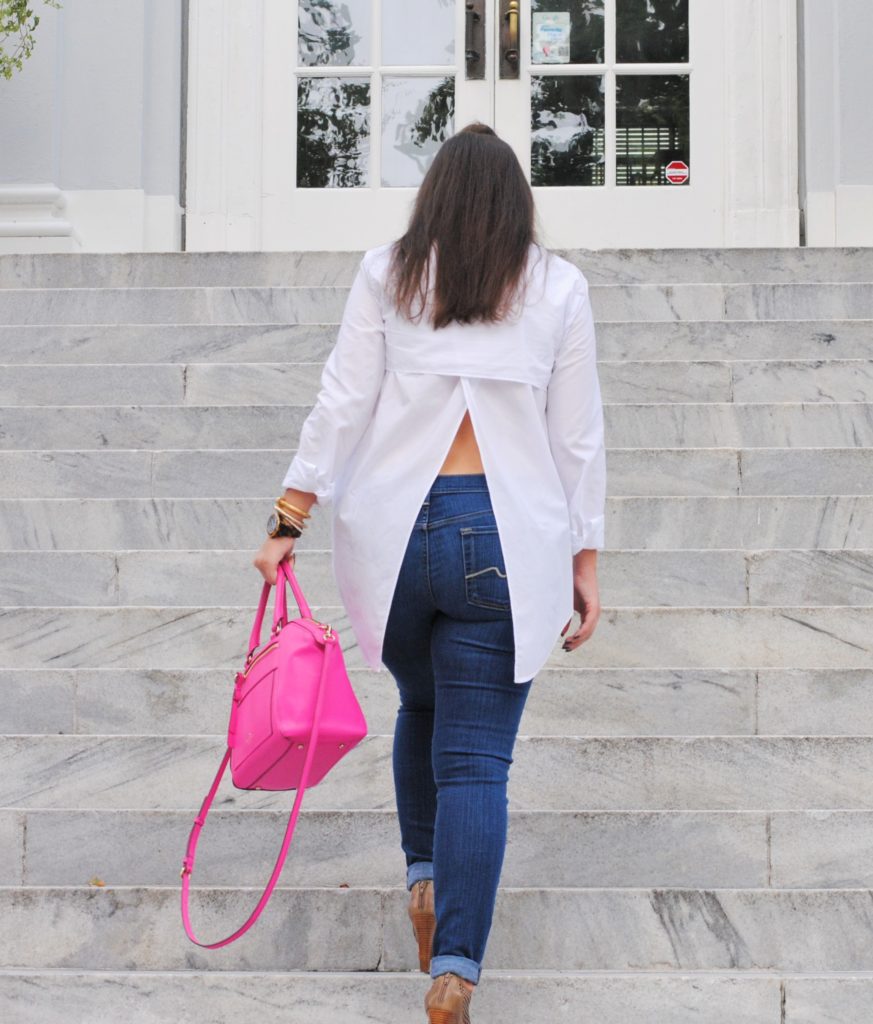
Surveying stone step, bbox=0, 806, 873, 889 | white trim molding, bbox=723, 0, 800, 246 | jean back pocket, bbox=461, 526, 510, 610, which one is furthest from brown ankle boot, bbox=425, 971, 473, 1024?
white trim molding, bbox=723, 0, 800, 246

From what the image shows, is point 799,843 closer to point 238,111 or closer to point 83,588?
point 83,588

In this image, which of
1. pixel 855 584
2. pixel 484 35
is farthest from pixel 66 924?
pixel 484 35

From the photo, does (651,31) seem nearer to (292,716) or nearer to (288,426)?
(288,426)

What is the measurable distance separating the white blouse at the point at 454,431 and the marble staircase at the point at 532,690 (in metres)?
0.85

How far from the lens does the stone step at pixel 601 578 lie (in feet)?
15.4

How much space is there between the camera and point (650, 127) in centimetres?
823

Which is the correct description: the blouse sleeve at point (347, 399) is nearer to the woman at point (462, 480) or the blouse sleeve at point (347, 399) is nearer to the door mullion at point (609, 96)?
the woman at point (462, 480)

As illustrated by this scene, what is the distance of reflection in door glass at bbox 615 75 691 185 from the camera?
8172 mm

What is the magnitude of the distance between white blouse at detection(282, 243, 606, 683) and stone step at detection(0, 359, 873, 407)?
2.97 meters

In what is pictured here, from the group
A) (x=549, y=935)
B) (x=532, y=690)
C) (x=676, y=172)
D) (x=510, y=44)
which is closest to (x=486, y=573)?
(x=549, y=935)

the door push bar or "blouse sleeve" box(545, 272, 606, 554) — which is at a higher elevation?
the door push bar

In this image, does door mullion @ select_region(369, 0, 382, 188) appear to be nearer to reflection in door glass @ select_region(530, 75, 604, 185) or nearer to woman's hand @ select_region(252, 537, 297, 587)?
reflection in door glass @ select_region(530, 75, 604, 185)

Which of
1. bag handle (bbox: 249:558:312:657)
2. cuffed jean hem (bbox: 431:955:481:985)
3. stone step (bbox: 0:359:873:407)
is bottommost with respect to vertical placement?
cuffed jean hem (bbox: 431:955:481:985)

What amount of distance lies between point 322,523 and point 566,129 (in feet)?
12.6
